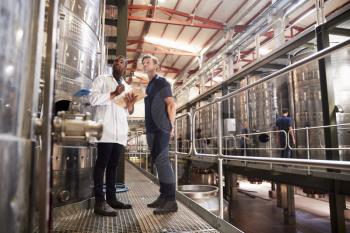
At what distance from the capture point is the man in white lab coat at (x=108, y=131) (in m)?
2.15

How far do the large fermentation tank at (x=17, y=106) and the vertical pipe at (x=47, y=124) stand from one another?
0.03 meters

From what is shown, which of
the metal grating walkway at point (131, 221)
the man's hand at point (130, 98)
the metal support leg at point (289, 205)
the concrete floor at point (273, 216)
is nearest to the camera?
the metal grating walkway at point (131, 221)

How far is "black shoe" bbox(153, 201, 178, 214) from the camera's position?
2.20 meters

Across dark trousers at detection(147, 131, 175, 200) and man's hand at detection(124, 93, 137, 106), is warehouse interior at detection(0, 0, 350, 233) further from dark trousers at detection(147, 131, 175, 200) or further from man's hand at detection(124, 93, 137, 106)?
dark trousers at detection(147, 131, 175, 200)

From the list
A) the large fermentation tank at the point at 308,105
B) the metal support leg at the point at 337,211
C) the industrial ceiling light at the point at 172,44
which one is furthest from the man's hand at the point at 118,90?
the industrial ceiling light at the point at 172,44

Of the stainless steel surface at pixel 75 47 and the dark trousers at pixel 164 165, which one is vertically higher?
the stainless steel surface at pixel 75 47

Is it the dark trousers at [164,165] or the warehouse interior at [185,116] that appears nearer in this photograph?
the warehouse interior at [185,116]

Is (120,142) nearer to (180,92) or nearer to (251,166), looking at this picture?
(251,166)

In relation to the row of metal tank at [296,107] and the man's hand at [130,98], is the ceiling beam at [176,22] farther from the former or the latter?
the man's hand at [130,98]

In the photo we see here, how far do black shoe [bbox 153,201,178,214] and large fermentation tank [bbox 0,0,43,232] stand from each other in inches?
67.6

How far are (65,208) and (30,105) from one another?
1.79 m

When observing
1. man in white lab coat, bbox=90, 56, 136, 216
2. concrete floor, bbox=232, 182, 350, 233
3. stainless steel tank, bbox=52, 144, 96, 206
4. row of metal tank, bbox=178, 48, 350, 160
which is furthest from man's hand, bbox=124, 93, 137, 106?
concrete floor, bbox=232, 182, 350, 233

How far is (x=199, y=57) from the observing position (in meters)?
10.8

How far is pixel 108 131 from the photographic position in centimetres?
219
